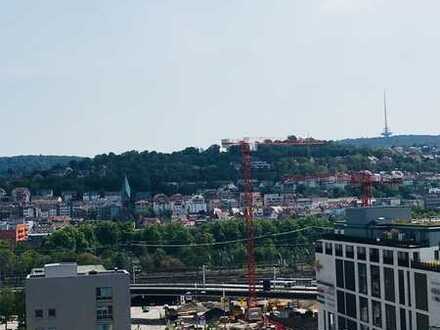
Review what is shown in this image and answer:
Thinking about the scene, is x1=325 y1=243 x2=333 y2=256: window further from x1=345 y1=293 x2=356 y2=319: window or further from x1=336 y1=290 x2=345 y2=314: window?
x1=345 y1=293 x2=356 y2=319: window

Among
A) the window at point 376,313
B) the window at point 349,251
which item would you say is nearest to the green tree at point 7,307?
the window at point 349,251

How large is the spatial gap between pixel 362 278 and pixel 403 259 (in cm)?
317

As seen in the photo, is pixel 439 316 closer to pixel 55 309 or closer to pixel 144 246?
pixel 55 309

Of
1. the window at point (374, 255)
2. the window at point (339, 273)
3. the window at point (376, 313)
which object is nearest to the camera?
the window at point (376, 313)

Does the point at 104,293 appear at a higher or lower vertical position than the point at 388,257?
lower

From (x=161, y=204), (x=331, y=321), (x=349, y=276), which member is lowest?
(x=331, y=321)

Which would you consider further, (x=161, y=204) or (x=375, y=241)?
(x=161, y=204)

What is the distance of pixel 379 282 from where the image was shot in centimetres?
2955

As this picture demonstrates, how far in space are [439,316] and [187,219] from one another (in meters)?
88.6

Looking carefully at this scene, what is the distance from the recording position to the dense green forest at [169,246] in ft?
235

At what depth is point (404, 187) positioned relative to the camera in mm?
126000

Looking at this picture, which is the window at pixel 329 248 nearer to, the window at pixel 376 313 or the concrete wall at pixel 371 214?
the concrete wall at pixel 371 214

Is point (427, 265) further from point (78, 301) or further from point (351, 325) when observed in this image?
point (78, 301)

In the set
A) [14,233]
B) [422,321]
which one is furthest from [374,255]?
[14,233]
